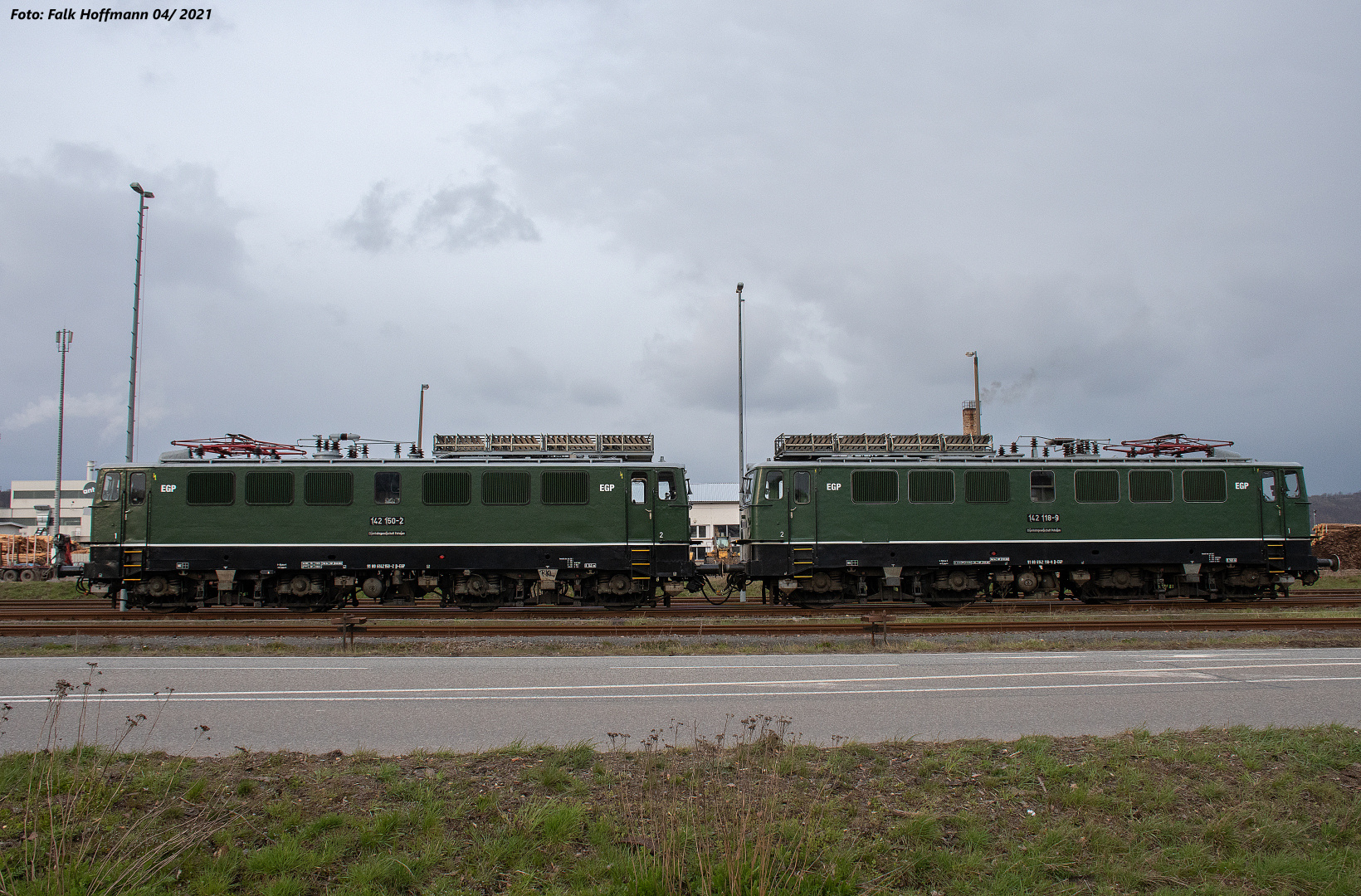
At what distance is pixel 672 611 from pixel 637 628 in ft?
14.2

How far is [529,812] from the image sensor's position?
222 inches

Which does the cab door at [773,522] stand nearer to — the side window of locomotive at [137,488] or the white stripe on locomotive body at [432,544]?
the white stripe on locomotive body at [432,544]

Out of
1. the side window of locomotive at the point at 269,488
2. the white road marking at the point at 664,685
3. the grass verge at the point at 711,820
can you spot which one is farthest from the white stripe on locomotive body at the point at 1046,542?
the grass verge at the point at 711,820

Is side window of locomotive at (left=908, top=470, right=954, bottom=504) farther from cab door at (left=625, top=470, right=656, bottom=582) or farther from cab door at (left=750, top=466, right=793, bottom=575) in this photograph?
cab door at (left=625, top=470, right=656, bottom=582)

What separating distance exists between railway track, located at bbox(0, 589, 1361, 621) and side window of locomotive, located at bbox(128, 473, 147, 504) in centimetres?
266

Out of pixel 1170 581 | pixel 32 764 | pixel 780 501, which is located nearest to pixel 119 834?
pixel 32 764

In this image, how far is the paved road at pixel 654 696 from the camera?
313 inches

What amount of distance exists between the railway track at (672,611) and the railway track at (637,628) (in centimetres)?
181

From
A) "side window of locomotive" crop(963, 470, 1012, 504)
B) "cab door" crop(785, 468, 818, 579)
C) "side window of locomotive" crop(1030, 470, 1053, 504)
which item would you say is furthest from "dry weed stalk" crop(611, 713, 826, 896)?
"side window of locomotive" crop(1030, 470, 1053, 504)

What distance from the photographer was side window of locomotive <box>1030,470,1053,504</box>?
2130cm

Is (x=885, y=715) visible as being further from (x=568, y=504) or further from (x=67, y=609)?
(x=67, y=609)

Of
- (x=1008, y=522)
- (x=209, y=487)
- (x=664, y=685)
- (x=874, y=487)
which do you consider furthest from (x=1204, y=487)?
(x=209, y=487)

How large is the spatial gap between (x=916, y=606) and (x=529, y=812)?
16774mm

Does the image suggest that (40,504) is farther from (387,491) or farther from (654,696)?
(654,696)
